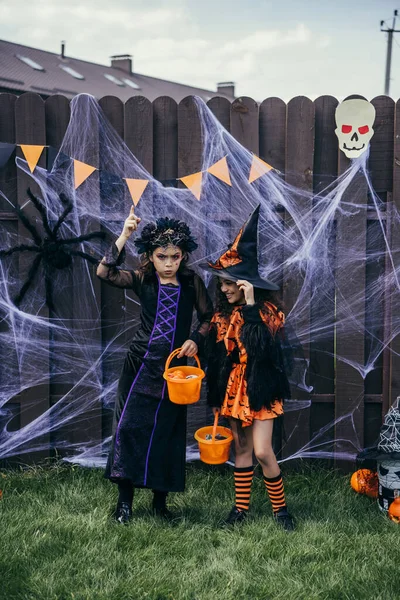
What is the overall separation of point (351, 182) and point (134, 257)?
1.46m

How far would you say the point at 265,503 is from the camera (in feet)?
13.0

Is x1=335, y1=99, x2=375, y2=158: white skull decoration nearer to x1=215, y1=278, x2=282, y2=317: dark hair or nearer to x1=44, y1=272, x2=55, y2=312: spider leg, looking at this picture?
x1=215, y1=278, x2=282, y2=317: dark hair

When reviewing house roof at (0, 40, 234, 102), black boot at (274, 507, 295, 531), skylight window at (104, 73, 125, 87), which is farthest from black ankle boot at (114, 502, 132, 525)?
skylight window at (104, 73, 125, 87)

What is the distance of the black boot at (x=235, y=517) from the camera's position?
3.67m

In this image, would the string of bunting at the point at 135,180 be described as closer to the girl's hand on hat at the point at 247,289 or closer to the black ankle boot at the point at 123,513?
the girl's hand on hat at the point at 247,289

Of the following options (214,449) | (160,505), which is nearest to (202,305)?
(214,449)

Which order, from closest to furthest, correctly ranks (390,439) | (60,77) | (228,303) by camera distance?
Answer: (228,303), (390,439), (60,77)

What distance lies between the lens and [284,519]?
365 centimetres

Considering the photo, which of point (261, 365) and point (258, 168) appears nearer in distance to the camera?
point (261, 365)

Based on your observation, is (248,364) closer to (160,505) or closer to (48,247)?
(160,505)

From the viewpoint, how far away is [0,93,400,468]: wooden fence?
4.28 meters

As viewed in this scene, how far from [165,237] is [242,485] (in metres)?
1.42

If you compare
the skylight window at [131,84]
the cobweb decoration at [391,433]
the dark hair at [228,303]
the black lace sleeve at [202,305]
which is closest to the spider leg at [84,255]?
the black lace sleeve at [202,305]

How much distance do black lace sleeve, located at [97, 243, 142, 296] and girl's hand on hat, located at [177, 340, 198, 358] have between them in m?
0.42
